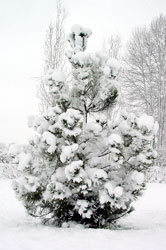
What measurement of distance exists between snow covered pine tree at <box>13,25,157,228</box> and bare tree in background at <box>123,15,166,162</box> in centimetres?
1313

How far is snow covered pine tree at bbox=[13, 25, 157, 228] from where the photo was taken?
526 centimetres

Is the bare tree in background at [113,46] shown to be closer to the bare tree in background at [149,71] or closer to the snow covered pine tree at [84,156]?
the bare tree in background at [149,71]

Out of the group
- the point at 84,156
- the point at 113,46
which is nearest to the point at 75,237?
the point at 84,156

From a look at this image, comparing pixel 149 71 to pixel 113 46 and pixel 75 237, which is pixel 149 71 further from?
pixel 75 237

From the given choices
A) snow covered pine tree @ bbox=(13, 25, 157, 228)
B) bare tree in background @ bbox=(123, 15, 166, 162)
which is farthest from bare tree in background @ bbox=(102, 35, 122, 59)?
snow covered pine tree @ bbox=(13, 25, 157, 228)

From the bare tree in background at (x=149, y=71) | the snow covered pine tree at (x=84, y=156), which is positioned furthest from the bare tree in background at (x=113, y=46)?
the snow covered pine tree at (x=84, y=156)

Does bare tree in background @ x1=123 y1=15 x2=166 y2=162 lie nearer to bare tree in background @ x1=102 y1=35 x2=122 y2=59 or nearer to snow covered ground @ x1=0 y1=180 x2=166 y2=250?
bare tree in background @ x1=102 y1=35 x2=122 y2=59

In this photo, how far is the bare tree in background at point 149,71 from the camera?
61.6ft

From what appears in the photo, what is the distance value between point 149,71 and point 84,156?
14809 mm

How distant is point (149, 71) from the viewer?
19.4 metres

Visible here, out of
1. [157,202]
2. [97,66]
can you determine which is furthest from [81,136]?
[157,202]

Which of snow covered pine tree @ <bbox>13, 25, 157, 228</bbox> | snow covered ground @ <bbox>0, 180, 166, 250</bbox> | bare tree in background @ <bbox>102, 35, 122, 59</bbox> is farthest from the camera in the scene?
bare tree in background @ <bbox>102, 35, 122, 59</bbox>

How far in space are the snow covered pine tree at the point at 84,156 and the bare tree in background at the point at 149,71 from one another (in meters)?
13.1

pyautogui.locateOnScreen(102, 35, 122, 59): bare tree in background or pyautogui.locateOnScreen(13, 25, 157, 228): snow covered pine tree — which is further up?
pyautogui.locateOnScreen(102, 35, 122, 59): bare tree in background
